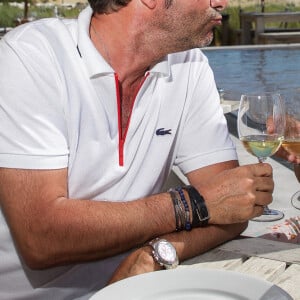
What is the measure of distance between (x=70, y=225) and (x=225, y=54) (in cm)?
1041

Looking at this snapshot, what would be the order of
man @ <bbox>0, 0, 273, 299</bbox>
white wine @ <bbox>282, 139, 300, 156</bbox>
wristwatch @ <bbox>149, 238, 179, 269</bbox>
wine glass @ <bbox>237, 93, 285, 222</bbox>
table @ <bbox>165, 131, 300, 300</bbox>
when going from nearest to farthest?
table @ <bbox>165, 131, 300, 300</bbox>
wristwatch @ <bbox>149, 238, 179, 269</bbox>
man @ <bbox>0, 0, 273, 299</bbox>
wine glass @ <bbox>237, 93, 285, 222</bbox>
white wine @ <bbox>282, 139, 300, 156</bbox>

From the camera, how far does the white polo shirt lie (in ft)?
4.69

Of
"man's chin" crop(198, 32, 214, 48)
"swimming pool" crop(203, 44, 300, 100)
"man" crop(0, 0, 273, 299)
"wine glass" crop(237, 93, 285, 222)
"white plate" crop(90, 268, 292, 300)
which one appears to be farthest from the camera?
"swimming pool" crop(203, 44, 300, 100)

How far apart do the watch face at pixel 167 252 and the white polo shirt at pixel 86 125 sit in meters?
0.31

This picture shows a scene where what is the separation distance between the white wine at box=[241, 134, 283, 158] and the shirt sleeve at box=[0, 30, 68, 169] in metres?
0.48

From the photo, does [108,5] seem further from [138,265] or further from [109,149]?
[138,265]

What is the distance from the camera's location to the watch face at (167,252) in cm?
128

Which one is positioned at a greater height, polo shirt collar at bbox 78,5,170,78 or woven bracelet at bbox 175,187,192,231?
polo shirt collar at bbox 78,5,170,78

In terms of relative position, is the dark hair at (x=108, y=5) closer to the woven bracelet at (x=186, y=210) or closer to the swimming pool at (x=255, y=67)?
the woven bracelet at (x=186, y=210)

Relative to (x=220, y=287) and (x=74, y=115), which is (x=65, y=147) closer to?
(x=74, y=115)

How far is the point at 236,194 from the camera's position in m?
1.43

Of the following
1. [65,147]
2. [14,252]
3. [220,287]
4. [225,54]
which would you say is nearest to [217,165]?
[65,147]

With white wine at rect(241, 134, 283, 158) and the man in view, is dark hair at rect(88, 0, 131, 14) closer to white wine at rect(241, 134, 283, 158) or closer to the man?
the man

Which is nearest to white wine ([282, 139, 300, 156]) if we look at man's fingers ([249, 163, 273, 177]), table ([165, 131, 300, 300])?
man's fingers ([249, 163, 273, 177])
